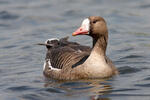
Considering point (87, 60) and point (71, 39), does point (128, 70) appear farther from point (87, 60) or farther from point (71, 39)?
point (71, 39)

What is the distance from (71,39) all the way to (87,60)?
5680 mm

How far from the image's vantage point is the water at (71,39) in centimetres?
1073

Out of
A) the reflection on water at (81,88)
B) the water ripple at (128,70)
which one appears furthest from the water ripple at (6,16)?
the reflection on water at (81,88)

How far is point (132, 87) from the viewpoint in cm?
1084

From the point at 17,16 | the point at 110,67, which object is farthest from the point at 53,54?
the point at 17,16

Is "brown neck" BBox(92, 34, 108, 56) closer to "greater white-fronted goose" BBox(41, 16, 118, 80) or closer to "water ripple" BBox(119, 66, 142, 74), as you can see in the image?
"greater white-fronted goose" BBox(41, 16, 118, 80)

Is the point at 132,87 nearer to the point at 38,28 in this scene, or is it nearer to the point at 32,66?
the point at 32,66

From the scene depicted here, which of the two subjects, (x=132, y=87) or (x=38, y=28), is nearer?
(x=132, y=87)

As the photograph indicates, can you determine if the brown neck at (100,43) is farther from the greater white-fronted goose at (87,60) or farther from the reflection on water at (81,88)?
the reflection on water at (81,88)

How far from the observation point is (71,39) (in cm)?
1717

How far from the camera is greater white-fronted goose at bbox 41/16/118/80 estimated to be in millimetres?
11273

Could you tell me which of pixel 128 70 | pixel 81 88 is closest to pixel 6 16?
pixel 128 70

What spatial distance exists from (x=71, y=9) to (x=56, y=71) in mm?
9631

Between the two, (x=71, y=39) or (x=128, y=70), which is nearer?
(x=128, y=70)
